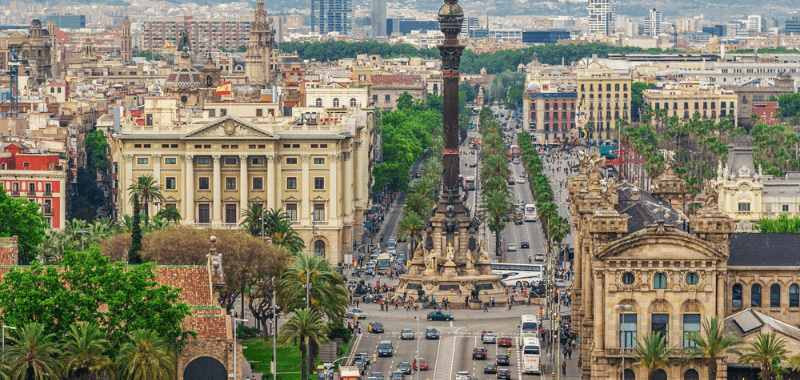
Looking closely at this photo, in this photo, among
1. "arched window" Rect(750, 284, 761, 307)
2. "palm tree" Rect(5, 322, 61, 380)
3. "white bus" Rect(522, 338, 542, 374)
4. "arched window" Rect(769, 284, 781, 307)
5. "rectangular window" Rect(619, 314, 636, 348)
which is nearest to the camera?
"palm tree" Rect(5, 322, 61, 380)

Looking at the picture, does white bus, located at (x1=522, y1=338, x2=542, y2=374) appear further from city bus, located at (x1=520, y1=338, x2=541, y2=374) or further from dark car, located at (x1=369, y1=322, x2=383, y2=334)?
dark car, located at (x1=369, y1=322, x2=383, y2=334)

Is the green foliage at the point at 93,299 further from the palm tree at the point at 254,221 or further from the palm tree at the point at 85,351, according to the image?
the palm tree at the point at 254,221

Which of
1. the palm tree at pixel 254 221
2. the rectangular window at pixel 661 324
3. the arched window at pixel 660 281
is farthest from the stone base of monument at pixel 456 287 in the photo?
the arched window at pixel 660 281

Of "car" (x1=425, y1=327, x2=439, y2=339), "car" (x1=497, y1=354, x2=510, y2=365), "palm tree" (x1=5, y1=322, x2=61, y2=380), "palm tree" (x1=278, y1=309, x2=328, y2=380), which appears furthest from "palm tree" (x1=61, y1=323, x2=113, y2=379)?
"car" (x1=425, y1=327, x2=439, y2=339)

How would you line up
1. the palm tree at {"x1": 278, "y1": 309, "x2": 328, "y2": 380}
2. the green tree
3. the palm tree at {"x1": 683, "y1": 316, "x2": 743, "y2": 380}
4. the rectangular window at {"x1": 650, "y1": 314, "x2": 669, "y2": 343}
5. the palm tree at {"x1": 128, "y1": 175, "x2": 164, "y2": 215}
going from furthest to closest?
the palm tree at {"x1": 128, "y1": 175, "x2": 164, "y2": 215}
the green tree
the palm tree at {"x1": 278, "y1": 309, "x2": 328, "y2": 380}
the rectangular window at {"x1": 650, "y1": 314, "x2": 669, "y2": 343}
the palm tree at {"x1": 683, "y1": 316, "x2": 743, "y2": 380}

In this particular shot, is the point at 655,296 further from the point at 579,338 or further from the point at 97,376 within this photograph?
the point at 97,376

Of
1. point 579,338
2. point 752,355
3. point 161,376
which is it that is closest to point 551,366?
point 579,338
